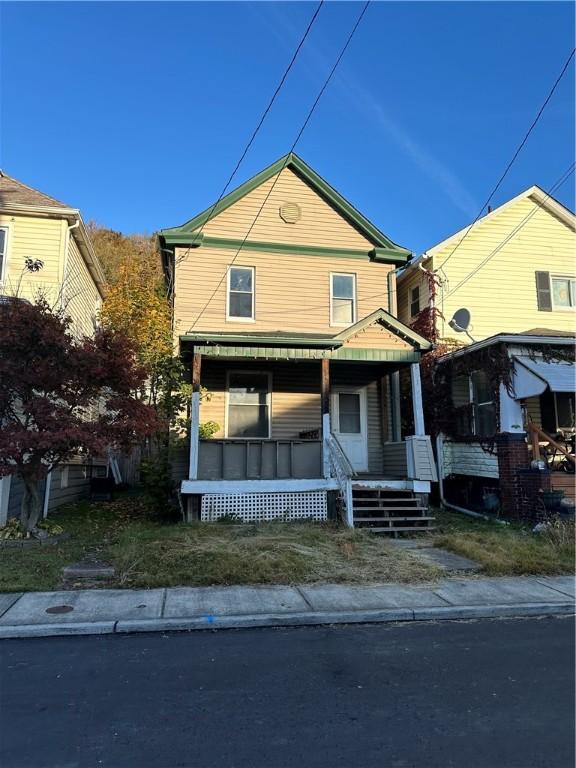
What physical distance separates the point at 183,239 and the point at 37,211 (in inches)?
135

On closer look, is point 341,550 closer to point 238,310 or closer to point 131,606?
point 131,606

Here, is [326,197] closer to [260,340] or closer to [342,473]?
[260,340]

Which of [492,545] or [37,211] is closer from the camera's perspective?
[492,545]

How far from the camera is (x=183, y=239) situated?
14.2m

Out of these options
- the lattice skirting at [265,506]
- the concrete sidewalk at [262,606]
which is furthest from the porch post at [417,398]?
the concrete sidewalk at [262,606]

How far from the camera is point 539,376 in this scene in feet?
38.9

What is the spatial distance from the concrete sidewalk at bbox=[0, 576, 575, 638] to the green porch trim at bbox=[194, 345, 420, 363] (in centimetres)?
578

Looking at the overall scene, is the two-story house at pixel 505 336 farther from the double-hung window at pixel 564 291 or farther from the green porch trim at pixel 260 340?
the green porch trim at pixel 260 340

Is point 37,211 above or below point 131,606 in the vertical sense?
above

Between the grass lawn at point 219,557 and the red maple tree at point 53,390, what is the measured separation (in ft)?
5.17

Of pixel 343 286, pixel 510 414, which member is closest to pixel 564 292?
pixel 510 414

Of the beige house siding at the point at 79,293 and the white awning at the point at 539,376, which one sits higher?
the beige house siding at the point at 79,293

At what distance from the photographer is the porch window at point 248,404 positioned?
1416 centimetres

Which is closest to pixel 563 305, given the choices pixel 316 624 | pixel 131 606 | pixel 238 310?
pixel 238 310
